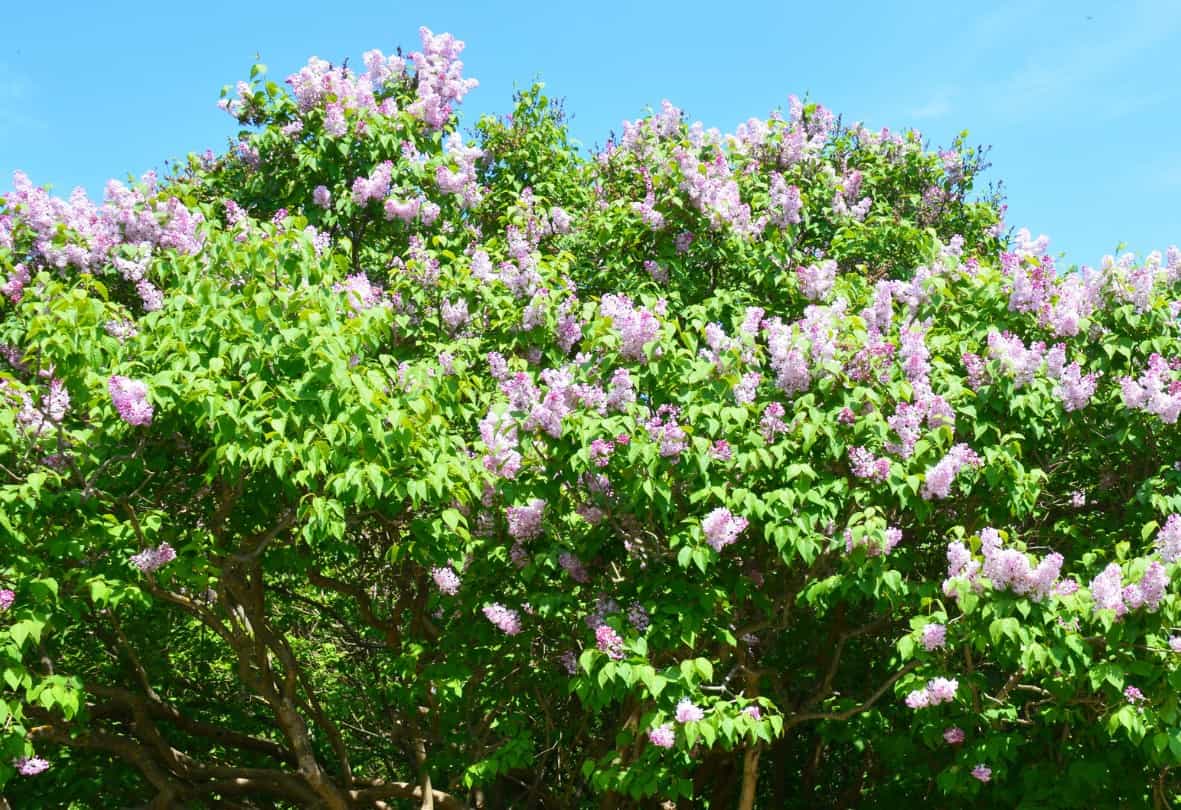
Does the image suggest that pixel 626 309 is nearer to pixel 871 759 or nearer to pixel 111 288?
pixel 111 288

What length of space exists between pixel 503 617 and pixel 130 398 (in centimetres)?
205

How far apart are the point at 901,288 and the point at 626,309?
5.90ft

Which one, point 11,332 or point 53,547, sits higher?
point 11,332

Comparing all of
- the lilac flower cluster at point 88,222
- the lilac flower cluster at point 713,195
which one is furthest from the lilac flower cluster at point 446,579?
the lilac flower cluster at point 713,195

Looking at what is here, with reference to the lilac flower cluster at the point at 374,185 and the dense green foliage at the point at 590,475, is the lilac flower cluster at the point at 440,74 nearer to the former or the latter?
the dense green foliage at the point at 590,475

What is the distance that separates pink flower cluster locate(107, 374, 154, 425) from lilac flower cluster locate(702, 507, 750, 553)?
2.48 metres

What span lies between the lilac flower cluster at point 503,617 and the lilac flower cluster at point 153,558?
152cm

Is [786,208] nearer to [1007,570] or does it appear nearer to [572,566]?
[572,566]

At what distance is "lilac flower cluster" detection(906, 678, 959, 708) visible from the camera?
16.9 ft

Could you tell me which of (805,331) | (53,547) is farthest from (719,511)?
(53,547)

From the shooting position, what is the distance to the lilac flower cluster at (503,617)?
19.5 feet

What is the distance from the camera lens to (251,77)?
8359mm

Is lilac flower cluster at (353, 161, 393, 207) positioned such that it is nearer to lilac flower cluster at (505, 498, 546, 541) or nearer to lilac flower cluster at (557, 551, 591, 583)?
lilac flower cluster at (505, 498, 546, 541)

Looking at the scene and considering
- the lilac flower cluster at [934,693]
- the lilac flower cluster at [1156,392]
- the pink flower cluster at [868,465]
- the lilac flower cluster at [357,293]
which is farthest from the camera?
the lilac flower cluster at [357,293]
